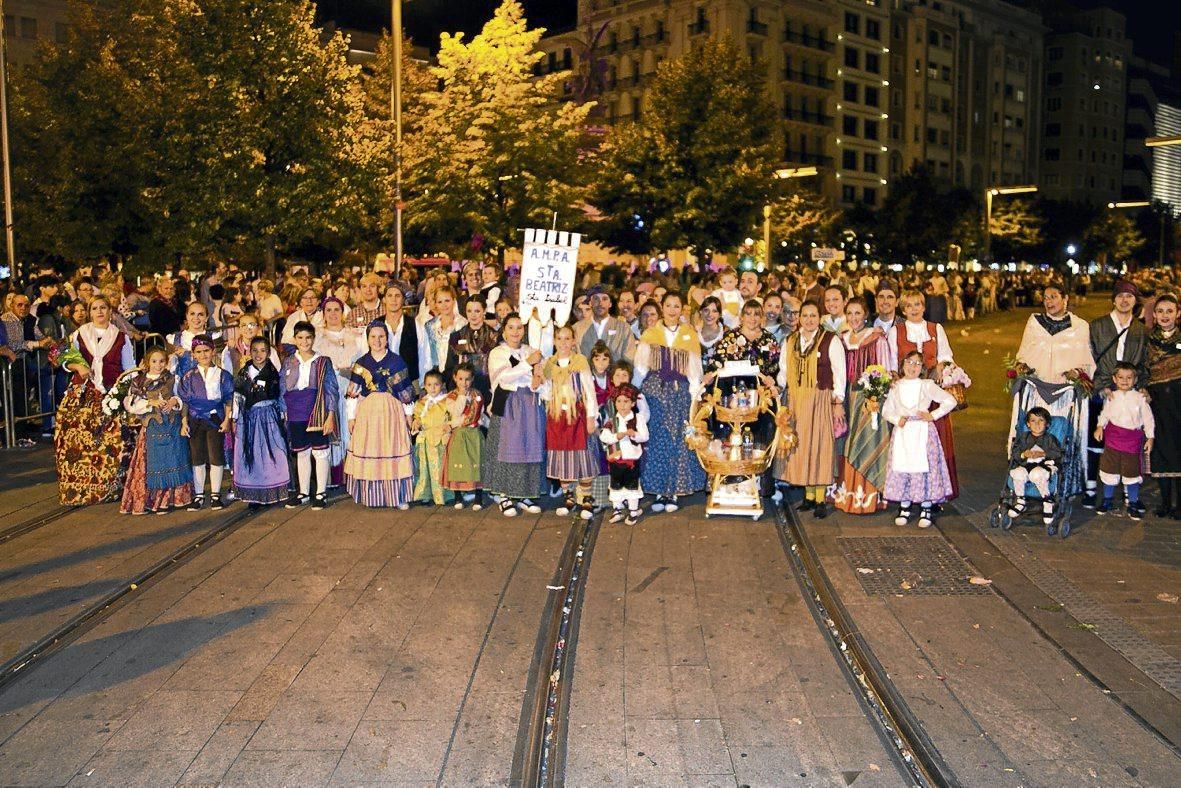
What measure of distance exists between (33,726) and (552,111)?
2471 centimetres

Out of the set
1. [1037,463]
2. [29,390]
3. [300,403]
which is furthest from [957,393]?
[29,390]

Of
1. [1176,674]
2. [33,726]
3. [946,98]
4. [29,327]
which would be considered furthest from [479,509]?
[946,98]

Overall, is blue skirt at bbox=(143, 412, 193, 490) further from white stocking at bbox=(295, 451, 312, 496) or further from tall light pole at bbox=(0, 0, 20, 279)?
tall light pole at bbox=(0, 0, 20, 279)

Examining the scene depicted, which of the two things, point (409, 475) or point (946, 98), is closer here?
point (409, 475)

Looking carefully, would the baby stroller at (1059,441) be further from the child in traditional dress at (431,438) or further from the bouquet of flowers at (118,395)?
the bouquet of flowers at (118,395)

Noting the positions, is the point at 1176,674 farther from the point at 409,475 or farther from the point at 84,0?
the point at 84,0

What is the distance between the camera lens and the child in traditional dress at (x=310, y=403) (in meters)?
11.1

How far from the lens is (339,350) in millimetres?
11766

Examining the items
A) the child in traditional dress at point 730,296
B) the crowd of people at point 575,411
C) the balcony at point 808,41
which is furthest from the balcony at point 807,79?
the crowd of people at point 575,411

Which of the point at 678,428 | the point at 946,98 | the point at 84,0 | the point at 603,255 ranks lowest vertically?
the point at 678,428

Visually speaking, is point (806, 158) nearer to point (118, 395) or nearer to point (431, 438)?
point (431, 438)

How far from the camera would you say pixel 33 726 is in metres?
6.14

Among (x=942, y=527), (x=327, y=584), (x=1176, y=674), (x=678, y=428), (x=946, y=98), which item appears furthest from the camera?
(x=946, y=98)

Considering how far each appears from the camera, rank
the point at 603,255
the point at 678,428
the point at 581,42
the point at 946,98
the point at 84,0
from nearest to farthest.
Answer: the point at 678,428
the point at 84,0
the point at 603,255
the point at 581,42
the point at 946,98
